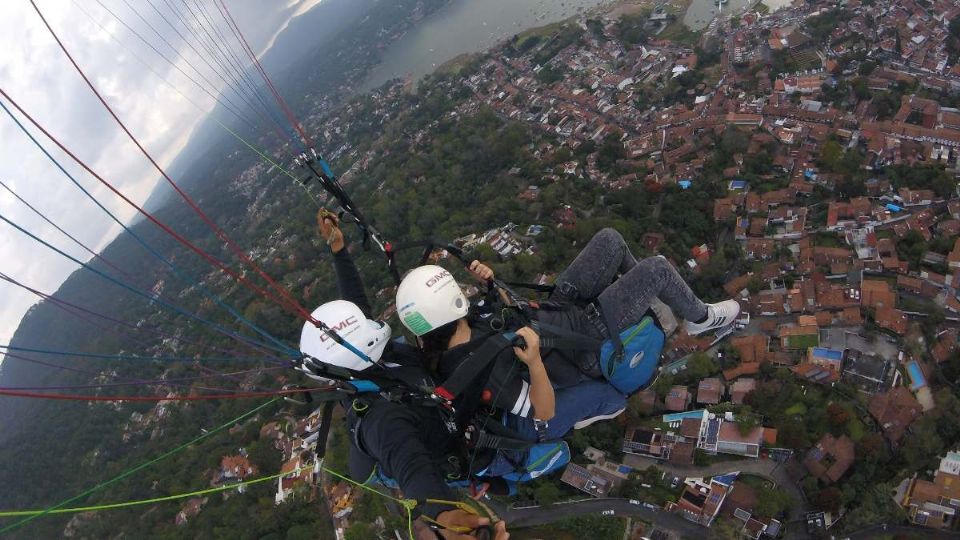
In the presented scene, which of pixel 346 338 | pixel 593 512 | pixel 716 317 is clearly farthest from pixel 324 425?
pixel 593 512

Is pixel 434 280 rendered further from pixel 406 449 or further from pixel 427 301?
pixel 406 449

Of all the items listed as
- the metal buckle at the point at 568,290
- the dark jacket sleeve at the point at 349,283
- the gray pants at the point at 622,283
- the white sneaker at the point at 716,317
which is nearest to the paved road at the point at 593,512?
the white sneaker at the point at 716,317

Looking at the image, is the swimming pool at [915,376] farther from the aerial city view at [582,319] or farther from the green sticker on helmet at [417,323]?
the green sticker on helmet at [417,323]

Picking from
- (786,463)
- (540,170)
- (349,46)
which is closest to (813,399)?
(786,463)

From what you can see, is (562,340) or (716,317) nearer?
(562,340)

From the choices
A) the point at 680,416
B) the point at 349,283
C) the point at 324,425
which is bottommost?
the point at 680,416
